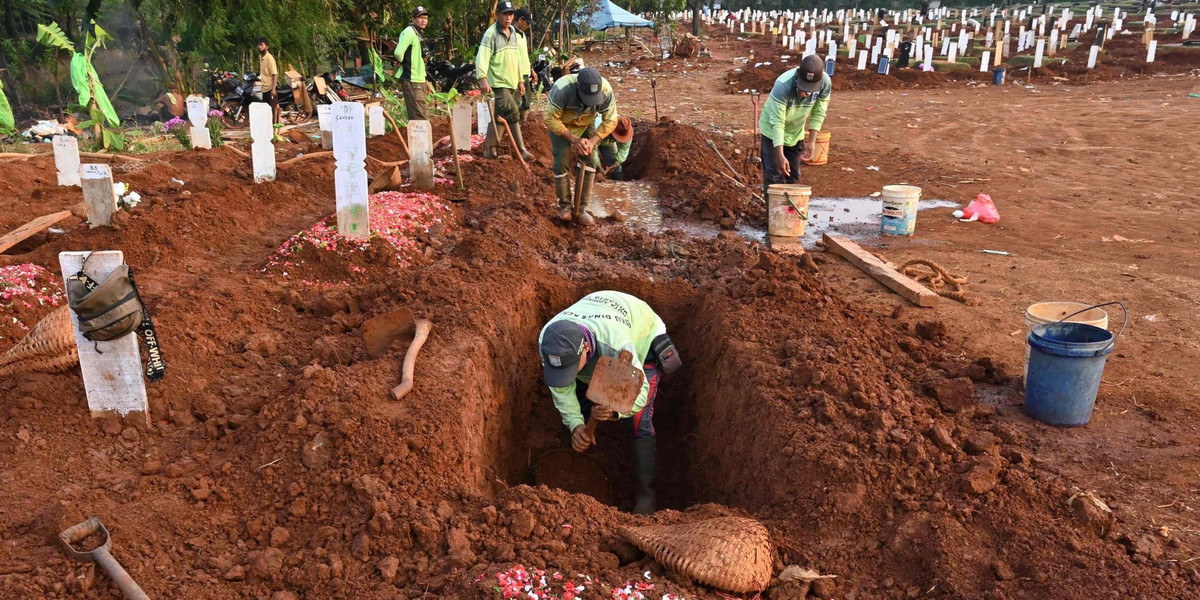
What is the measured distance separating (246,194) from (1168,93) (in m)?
19.8

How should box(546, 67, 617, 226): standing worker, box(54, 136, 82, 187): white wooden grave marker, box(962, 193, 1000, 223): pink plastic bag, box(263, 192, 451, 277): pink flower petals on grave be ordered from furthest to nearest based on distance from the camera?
box(962, 193, 1000, 223): pink plastic bag → box(54, 136, 82, 187): white wooden grave marker → box(546, 67, 617, 226): standing worker → box(263, 192, 451, 277): pink flower petals on grave

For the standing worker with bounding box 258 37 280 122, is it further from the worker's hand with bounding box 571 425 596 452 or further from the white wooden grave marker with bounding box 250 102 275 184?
the worker's hand with bounding box 571 425 596 452

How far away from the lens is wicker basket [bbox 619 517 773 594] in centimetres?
286

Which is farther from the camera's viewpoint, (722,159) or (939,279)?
(722,159)

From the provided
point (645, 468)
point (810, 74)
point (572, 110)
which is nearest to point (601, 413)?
point (645, 468)

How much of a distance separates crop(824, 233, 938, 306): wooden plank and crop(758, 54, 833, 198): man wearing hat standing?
3.27 feet

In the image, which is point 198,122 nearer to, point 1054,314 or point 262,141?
point 262,141

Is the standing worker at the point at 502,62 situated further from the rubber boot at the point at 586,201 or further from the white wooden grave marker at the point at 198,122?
the white wooden grave marker at the point at 198,122

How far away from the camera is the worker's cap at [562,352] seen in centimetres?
431

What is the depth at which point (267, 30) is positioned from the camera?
16.0 metres

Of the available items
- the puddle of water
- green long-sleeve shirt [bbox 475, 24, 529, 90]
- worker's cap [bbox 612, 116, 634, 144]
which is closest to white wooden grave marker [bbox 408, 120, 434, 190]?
green long-sleeve shirt [bbox 475, 24, 529, 90]

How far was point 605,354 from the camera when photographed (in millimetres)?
4539

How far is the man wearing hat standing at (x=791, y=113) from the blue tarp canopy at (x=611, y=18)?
81.2 ft

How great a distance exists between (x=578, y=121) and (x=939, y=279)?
3532 mm
